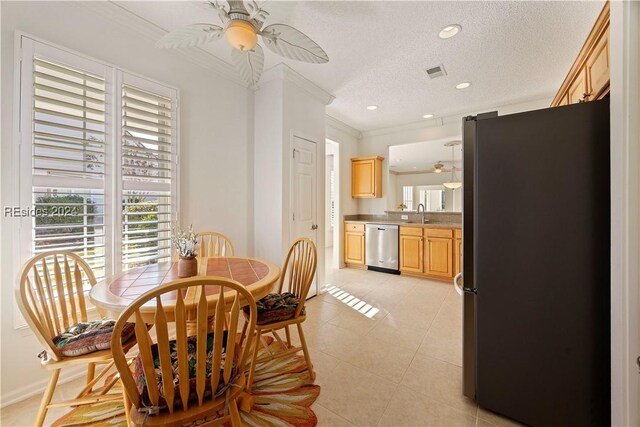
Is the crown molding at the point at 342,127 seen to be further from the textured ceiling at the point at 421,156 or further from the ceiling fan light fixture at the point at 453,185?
the ceiling fan light fixture at the point at 453,185

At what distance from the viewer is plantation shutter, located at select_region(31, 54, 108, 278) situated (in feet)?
5.73

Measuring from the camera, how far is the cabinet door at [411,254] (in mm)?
4359

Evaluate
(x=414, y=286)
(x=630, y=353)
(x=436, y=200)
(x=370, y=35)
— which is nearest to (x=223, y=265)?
(x=630, y=353)

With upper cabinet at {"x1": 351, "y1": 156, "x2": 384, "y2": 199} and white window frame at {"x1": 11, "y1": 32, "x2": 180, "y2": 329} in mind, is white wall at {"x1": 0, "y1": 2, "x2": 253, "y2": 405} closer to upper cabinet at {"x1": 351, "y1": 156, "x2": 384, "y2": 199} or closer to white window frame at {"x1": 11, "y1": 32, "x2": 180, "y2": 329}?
white window frame at {"x1": 11, "y1": 32, "x2": 180, "y2": 329}

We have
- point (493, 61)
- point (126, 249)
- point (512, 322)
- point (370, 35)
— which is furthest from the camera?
point (493, 61)

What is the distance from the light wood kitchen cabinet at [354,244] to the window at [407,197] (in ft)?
3.40

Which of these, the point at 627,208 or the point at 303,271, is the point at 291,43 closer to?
the point at 303,271

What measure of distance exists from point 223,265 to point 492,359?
6.19 ft

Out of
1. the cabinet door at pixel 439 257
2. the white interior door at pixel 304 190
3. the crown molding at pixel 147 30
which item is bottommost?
the cabinet door at pixel 439 257

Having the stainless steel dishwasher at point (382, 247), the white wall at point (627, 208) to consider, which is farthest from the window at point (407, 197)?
the white wall at point (627, 208)

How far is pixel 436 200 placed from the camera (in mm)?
4918

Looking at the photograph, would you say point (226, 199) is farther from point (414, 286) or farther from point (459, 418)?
point (414, 286)

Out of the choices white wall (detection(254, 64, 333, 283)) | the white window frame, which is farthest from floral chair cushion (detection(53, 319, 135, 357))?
white wall (detection(254, 64, 333, 283))

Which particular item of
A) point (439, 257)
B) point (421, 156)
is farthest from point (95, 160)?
point (421, 156)
